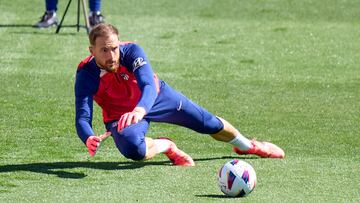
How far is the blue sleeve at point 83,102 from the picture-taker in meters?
8.58

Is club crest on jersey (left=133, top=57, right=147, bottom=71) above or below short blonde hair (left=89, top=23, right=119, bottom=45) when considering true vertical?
below

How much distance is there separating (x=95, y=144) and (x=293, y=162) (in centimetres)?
208

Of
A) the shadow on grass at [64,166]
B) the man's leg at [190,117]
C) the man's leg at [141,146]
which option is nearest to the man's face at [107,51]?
the man's leg at [141,146]

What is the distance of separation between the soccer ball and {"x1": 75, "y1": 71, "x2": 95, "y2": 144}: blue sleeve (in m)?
1.31

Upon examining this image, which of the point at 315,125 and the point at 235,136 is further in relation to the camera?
the point at 315,125

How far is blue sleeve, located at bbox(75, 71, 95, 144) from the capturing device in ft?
Result: 28.1

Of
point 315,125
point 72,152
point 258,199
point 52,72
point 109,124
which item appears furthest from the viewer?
point 52,72

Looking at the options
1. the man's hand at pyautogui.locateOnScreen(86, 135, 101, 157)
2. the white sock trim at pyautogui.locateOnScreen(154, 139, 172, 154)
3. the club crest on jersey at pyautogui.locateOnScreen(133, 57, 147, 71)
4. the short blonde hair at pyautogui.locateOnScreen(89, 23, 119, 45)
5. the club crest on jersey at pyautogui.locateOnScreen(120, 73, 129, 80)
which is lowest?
the white sock trim at pyautogui.locateOnScreen(154, 139, 172, 154)

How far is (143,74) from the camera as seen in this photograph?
8742mm

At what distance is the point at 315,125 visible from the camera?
446 inches

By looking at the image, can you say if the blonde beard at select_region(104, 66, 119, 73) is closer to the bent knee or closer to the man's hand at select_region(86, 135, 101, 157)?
the bent knee

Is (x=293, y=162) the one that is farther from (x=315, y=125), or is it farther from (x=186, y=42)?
(x=186, y=42)

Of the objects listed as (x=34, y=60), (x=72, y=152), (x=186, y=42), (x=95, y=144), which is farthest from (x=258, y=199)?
(x=186, y=42)

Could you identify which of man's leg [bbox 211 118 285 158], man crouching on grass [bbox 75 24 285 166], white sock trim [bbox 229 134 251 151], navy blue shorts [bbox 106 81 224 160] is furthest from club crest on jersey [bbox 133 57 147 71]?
white sock trim [bbox 229 134 251 151]
